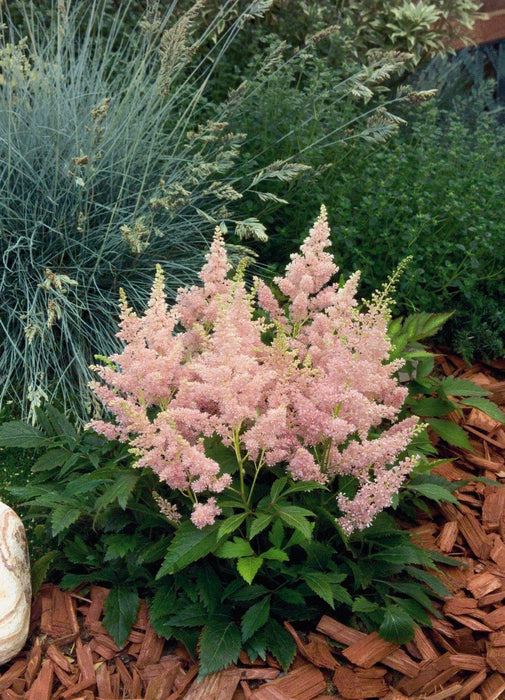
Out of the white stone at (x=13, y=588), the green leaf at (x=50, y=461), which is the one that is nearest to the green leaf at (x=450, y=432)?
the green leaf at (x=50, y=461)

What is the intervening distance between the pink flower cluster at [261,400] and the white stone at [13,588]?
0.51m

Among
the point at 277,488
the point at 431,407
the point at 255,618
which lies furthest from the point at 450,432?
the point at 255,618

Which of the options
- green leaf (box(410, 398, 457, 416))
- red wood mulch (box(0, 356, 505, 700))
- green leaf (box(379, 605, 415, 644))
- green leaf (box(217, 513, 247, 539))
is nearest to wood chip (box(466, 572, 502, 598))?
red wood mulch (box(0, 356, 505, 700))

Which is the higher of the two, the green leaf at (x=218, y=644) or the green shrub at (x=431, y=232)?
the green shrub at (x=431, y=232)

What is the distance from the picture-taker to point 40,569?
8.05ft

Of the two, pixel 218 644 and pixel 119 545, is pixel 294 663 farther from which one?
pixel 119 545

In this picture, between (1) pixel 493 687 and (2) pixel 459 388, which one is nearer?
(1) pixel 493 687

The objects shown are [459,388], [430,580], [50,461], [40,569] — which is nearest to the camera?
[430,580]

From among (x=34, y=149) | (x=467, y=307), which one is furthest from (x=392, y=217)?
(x=34, y=149)

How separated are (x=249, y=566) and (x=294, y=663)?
1.34ft

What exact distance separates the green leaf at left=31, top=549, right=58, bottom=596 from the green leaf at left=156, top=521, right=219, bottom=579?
22.5 inches

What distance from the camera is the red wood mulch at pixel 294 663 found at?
214 cm

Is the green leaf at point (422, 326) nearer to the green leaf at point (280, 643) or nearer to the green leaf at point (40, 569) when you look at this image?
the green leaf at point (280, 643)

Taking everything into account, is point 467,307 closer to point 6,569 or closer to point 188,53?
point 188,53
